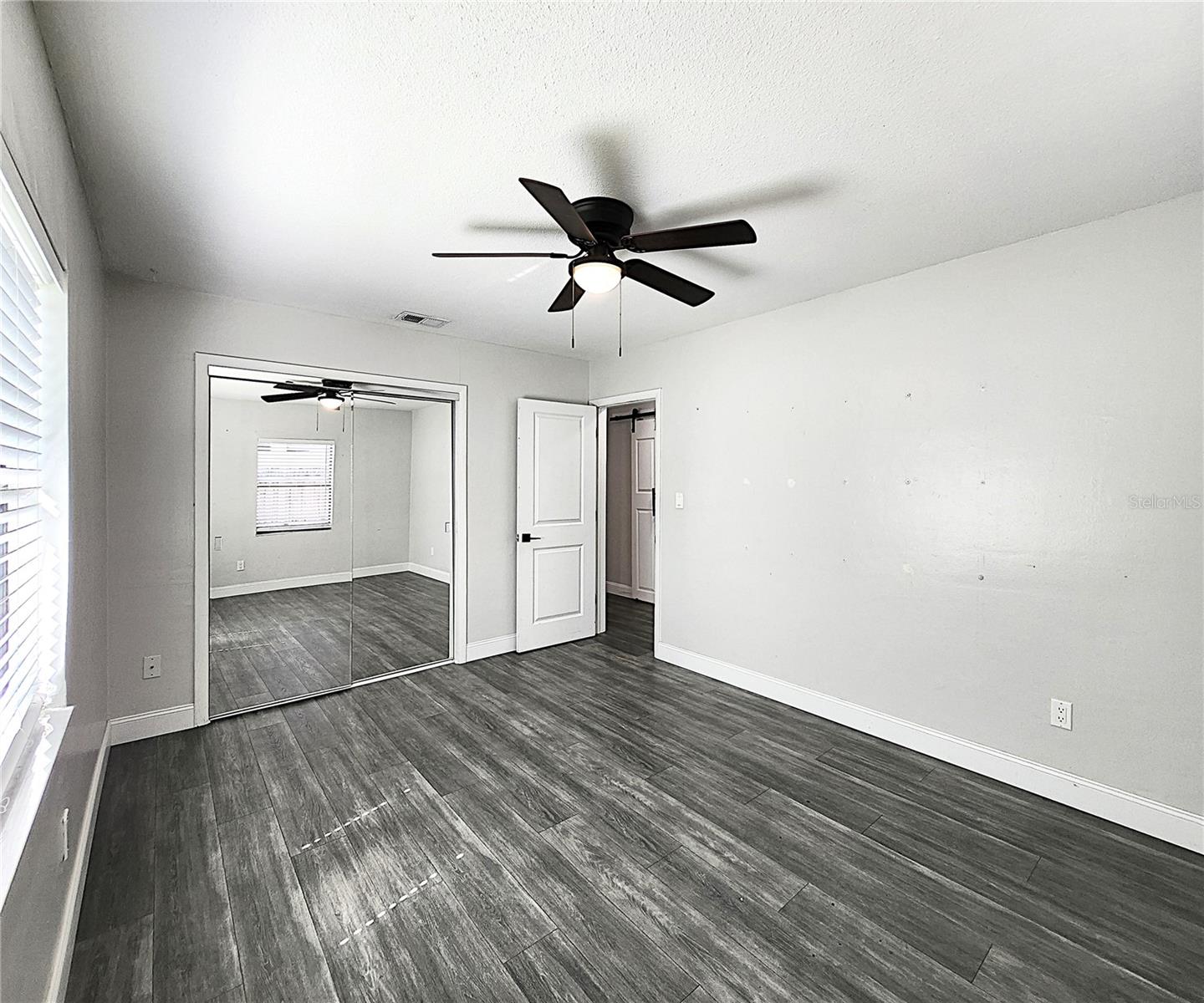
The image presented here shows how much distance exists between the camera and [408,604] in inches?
176

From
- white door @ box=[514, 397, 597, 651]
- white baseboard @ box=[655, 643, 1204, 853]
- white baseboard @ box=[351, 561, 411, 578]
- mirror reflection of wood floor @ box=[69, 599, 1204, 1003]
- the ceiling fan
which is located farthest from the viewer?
white door @ box=[514, 397, 597, 651]

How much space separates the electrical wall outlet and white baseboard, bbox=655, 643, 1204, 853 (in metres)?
0.21

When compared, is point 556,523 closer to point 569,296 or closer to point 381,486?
point 381,486

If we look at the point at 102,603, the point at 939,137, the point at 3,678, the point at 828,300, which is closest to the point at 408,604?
the point at 102,603

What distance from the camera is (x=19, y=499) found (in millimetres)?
1492

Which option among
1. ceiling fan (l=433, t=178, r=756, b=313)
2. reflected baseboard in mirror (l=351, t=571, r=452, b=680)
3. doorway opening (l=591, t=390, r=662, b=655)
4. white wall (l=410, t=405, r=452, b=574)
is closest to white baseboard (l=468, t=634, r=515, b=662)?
reflected baseboard in mirror (l=351, t=571, r=452, b=680)

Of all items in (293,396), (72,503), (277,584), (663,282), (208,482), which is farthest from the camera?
(277,584)

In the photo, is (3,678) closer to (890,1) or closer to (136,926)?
(136,926)

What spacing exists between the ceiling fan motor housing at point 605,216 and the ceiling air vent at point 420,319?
190 centimetres

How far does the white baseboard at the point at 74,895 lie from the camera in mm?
1523

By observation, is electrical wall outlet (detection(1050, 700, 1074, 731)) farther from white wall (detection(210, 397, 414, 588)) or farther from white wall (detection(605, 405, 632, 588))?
white wall (detection(605, 405, 632, 588))

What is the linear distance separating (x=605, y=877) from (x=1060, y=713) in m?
2.16

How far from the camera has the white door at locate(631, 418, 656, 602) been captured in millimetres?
6762

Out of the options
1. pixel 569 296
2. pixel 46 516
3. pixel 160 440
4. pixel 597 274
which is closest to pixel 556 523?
pixel 569 296
